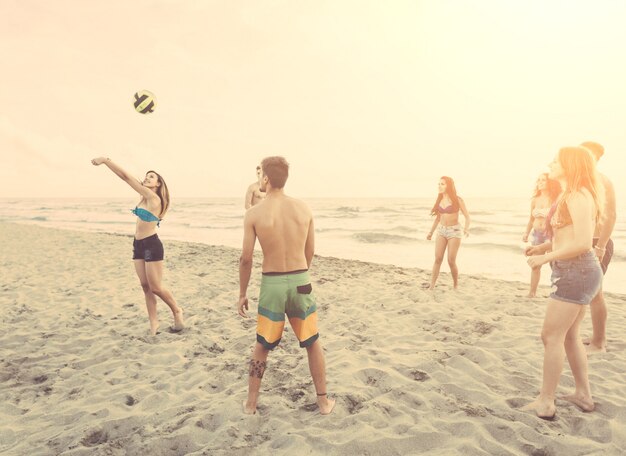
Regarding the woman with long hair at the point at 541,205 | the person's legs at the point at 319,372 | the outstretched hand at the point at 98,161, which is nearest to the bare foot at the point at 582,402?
the person's legs at the point at 319,372

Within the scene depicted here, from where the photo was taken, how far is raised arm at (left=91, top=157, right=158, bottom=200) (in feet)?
14.6

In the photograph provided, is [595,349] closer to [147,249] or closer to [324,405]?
[324,405]

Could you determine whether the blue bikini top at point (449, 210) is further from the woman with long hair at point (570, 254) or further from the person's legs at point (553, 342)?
the person's legs at point (553, 342)

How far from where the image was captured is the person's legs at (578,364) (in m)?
3.17

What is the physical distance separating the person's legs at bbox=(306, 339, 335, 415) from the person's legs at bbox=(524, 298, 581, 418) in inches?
68.3

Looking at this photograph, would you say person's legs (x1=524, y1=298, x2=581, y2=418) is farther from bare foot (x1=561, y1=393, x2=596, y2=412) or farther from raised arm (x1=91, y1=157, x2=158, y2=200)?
raised arm (x1=91, y1=157, x2=158, y2=200)

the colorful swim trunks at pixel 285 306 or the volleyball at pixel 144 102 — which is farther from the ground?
the volleyball at pixel 144 102

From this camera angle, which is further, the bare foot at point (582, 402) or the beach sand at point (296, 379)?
the bare foot at point (582, 402)

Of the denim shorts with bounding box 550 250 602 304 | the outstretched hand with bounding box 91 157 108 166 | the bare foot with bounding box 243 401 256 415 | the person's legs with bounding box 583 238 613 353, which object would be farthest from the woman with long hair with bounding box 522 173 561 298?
the outstretched hand with bounding box 91 157 108 166

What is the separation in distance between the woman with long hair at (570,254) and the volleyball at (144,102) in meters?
5.90

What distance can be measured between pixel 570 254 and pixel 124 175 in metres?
4.49

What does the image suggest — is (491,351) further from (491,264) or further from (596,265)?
(491,264)

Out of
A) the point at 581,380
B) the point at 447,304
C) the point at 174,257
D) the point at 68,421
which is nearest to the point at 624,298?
the point at 447,304

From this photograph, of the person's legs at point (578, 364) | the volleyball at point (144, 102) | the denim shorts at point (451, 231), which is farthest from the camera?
the denim shorts at point (451, 231)
